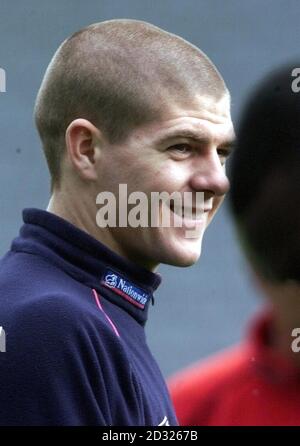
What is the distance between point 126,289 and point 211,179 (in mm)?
217

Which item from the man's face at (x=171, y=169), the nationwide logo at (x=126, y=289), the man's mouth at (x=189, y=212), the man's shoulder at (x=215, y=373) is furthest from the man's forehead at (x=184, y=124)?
the man's shoulder at (x=215, y=373)

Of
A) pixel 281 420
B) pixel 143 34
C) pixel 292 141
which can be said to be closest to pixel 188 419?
pixel 281 420

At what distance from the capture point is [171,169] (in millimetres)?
1992

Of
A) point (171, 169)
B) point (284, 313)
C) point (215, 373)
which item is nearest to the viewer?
point (284, 313)

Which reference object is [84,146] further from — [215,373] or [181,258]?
[215,373]

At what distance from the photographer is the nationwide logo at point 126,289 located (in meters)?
2.02

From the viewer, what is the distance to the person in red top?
1755 mm

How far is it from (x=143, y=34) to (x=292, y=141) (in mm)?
294

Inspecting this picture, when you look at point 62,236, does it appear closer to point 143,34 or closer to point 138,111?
point 138,111

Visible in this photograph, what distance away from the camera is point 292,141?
2.08 metres

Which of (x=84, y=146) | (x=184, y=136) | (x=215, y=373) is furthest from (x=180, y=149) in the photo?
(x=215, y=373)

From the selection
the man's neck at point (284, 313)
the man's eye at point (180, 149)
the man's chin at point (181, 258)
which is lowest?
the man's neck at point (284, 313)

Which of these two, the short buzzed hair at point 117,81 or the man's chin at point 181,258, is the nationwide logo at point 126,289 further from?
the short buzzed hair at point 117,81

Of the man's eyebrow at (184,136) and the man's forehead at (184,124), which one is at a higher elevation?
the man's forehead at (184,124)
